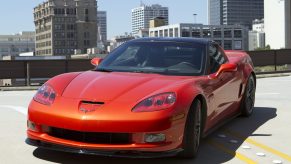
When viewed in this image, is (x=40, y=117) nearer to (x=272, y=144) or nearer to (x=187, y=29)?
(x=272, y=144)

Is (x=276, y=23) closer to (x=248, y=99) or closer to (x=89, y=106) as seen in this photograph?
(x=248, y=99)

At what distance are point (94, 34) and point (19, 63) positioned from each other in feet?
603

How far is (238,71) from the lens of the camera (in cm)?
721

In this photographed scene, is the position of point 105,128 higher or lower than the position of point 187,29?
lower

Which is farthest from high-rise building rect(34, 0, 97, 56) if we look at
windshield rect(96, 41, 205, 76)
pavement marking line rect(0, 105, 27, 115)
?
windshield rect(96, 41, 205, 76)

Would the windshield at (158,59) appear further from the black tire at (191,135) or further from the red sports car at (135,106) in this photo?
the black tire at (191,135)

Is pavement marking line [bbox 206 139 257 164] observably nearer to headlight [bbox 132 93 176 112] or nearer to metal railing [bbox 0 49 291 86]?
headlight [bbox 132 93 176 112]

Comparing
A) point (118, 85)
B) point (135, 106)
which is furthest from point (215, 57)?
point (135, 106)

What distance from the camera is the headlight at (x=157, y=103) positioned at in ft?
14.8

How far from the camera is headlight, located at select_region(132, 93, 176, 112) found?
4.52 m

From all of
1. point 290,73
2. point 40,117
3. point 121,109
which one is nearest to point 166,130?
point 121,109

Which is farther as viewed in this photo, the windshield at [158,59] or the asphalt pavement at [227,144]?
the windshield at [158,59]

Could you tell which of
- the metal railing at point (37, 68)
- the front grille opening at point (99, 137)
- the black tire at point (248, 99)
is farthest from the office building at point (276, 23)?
the front grille opening at point (99, 137)

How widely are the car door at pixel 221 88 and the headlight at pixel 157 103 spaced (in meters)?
1.17
